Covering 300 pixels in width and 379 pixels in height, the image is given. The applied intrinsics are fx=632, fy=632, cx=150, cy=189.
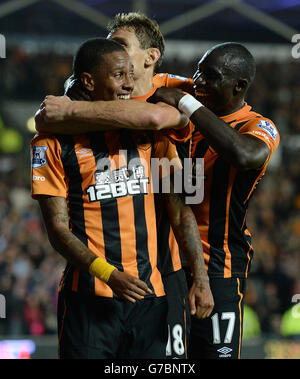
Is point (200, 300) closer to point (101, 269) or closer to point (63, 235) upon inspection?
point (101, 269)

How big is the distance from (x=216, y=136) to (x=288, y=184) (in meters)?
9.26

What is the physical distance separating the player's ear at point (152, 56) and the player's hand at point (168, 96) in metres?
0.38

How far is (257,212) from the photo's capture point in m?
11.5

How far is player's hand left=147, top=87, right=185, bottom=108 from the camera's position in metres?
3.32

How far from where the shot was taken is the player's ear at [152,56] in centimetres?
372

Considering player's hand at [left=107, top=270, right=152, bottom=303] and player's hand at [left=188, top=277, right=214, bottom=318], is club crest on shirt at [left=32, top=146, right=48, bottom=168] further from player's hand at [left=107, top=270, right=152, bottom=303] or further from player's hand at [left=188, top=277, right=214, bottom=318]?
player's hand at [left=188, top=277, right=214, bottom=318]

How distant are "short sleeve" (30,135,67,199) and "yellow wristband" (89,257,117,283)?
0.38 m

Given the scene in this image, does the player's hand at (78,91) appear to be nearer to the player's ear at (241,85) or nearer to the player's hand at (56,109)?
the player's hand at (56,109)

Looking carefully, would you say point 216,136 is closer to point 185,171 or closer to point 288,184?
point 185,171

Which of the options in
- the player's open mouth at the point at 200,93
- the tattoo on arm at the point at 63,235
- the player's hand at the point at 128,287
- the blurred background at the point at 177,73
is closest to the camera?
the player's hand at the point at 128,287

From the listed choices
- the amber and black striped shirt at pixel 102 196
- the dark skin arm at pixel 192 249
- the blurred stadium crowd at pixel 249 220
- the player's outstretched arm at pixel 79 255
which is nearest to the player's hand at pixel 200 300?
the dark skin arm at pixel 192 249

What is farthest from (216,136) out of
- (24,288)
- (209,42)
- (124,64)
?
(209,42)

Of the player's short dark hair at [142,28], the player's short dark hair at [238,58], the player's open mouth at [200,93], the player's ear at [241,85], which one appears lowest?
the player's open mouth at [200,93]

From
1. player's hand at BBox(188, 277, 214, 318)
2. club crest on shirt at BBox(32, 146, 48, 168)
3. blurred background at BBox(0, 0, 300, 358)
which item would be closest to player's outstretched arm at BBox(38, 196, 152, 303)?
club crest on shirt at BBox(32, 146, 48, 168)
